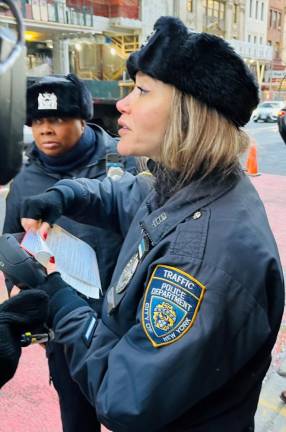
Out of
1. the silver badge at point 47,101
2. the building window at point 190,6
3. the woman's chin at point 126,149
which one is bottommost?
the woman's chin at point 126,149

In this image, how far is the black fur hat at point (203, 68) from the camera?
1193 millimetres

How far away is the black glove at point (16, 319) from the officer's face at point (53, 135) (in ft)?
3.28

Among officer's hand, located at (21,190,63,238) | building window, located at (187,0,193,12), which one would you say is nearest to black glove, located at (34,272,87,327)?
officer's hand, located at (21,190,63,238)

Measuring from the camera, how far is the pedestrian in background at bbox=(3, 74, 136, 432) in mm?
2004

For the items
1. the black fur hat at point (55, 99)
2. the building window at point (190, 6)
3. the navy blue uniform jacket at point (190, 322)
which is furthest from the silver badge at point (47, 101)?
the building window at point (190, 6)

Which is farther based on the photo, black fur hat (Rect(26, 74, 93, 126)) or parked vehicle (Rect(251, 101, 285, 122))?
parked vehicle (Rect(251, 101, 285, 122))

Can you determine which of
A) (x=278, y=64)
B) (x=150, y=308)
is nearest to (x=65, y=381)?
(x=150, y=308)

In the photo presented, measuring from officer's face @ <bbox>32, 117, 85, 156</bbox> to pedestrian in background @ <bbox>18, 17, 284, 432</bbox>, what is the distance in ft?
2.60

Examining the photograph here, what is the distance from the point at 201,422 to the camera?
4.12 feet

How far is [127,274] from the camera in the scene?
1.30m

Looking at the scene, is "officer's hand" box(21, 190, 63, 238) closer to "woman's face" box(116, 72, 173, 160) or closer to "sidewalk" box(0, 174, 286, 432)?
"woman's face" box(116, 72, 173, 160)

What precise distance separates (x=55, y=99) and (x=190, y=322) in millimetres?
1409

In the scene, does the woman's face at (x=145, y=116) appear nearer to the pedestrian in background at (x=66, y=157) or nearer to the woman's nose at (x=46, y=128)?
the pedestrian in background at (x=66, y=157)

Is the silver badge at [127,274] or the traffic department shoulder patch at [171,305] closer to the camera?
the traffic department shoulder patch at [171,305]
